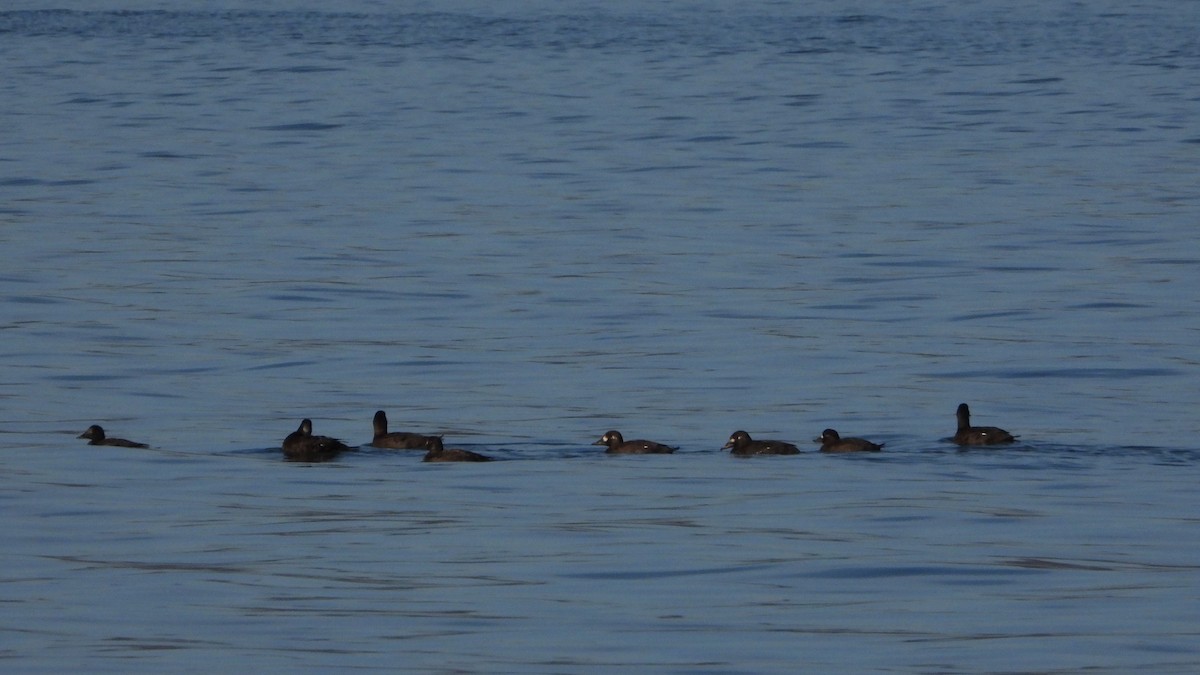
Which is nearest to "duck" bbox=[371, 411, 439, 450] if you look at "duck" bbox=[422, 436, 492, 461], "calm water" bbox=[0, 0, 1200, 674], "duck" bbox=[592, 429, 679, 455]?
"calm water" bbox=[0, 0, 1200, 674]

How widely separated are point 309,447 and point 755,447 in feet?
11.8

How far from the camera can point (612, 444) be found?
58.7ft

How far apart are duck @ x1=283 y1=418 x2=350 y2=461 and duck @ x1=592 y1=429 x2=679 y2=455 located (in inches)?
84.6

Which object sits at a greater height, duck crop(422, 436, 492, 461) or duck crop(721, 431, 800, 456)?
duck crop(721, 431, 800, 456)

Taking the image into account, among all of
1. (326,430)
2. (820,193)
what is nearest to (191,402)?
(326,430)

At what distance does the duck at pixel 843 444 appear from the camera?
1747cm

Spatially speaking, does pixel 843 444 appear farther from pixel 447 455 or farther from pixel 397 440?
pixel 397 440

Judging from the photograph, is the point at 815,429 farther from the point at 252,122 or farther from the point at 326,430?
the point at 252,122

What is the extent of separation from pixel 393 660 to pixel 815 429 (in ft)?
26.8

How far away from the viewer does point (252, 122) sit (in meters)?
49.3

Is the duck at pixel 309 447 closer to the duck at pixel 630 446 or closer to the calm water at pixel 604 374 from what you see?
the calm water at pixel 604 374

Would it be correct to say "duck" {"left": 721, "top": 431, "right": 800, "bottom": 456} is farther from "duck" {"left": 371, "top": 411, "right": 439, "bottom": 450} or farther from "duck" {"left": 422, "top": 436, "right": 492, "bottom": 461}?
"duck" {"left": 371, "top": 411, "right": 439, "bottom": 450}

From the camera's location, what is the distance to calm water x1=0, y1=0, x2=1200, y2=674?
12.7 m

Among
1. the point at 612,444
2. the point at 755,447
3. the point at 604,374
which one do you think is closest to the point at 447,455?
the point at 612,444
